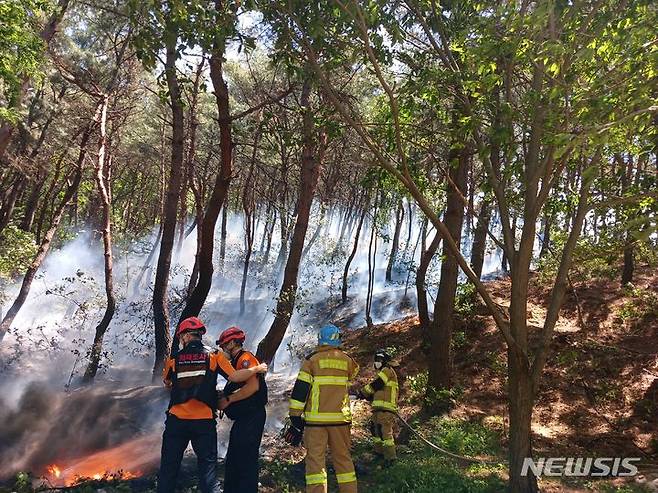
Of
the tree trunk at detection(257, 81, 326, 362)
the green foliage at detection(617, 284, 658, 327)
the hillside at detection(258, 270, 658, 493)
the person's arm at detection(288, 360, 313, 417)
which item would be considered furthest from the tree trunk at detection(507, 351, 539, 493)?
the green foliage at detection(617, 284, 658, 327)

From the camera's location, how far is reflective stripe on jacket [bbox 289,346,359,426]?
5.29 m

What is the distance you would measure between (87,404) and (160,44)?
434 inches

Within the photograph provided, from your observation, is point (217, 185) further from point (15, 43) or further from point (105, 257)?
point (105, 257)

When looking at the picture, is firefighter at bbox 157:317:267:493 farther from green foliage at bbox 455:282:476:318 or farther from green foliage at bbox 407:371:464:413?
green foliage at bbox 455:282:476:318

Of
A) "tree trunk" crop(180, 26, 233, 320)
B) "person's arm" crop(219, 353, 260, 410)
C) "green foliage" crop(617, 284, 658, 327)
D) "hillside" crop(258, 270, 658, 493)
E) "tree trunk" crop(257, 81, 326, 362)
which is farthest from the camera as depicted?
"green foliage" crop(617, 284, 658, 327)

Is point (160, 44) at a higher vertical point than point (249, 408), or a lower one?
higher

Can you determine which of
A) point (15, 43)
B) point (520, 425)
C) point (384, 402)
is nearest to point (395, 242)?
point (384, 402)

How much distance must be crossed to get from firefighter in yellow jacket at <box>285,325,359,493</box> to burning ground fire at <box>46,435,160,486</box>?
353 centimetres

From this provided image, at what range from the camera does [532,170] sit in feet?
18.6

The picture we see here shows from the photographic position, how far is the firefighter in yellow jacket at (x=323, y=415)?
5.25m

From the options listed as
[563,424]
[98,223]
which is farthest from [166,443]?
[98,223]

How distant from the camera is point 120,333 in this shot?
20750 mm

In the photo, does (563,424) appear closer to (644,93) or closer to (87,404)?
(644,93)

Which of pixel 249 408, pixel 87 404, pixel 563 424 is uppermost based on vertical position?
pixel 249 408
